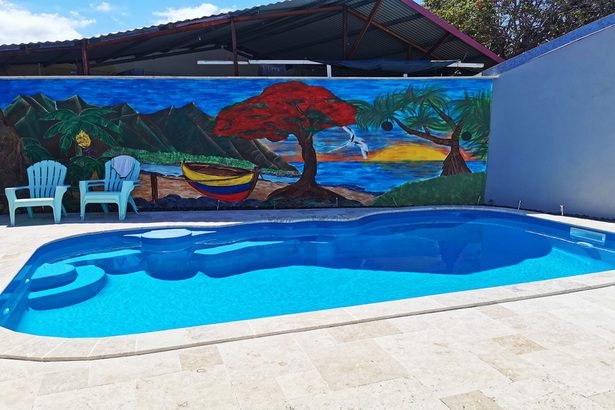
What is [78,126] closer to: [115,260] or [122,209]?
[122,209]

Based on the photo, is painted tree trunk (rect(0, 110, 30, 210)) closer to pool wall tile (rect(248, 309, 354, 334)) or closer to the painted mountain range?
the painted mountain range

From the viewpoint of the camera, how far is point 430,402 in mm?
1897

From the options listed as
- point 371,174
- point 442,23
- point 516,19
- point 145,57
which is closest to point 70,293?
point 371,174

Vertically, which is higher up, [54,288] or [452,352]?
[452,352]

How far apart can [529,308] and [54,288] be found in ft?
15.5

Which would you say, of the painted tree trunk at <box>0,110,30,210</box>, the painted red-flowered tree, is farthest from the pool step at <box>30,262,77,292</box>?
the painted red-flowered tree

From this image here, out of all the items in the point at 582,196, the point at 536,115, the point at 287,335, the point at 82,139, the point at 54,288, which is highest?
the point at 536,115

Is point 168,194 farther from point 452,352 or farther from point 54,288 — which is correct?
point 452,352

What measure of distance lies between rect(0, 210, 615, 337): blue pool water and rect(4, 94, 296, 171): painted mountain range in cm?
220

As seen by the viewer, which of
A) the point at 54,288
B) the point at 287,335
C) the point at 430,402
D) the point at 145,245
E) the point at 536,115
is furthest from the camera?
the point at 536,115

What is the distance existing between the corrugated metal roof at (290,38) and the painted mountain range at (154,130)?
1097 mm

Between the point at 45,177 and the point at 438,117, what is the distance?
8.20 meters

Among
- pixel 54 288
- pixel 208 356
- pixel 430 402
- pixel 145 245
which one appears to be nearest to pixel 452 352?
pixel 430 402

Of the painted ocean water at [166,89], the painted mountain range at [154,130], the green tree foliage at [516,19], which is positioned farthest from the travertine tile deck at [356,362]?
the green tree foliage at [516,19]
